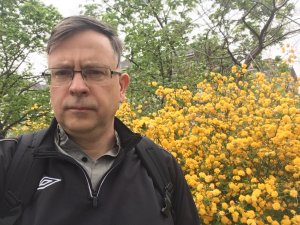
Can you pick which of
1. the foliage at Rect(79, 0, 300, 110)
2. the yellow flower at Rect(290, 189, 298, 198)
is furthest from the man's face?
the foliage at Rect(79, 0, 300, 110)

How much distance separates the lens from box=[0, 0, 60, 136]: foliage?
945 centimetres

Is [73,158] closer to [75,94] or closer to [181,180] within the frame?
[75,94]

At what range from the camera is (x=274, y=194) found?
96.6 inches

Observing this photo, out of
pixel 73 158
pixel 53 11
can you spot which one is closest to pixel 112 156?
pixel 73 158

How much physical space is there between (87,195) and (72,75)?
467 mm

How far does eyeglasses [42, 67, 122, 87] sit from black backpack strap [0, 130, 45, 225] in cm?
26

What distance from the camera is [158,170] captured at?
1506 millimetres

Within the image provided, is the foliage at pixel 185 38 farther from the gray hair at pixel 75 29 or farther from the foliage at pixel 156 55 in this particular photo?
the gray hair at pixel 75 29

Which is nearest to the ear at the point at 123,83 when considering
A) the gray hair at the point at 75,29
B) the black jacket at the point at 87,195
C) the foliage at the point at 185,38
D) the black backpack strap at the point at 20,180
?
the gray hair at the point at 75,29

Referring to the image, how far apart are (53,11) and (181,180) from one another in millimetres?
9323

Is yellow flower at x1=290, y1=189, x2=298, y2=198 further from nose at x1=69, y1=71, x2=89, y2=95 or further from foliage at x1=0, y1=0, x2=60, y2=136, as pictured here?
foliage at x1=0, y1=0, x2=60, y2=136

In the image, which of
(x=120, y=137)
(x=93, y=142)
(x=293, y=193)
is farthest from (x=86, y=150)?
(x=293, y=193)

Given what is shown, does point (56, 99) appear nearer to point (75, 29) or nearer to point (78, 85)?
point (78, 85)

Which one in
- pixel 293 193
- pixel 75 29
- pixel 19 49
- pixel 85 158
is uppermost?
pixel 19 49
